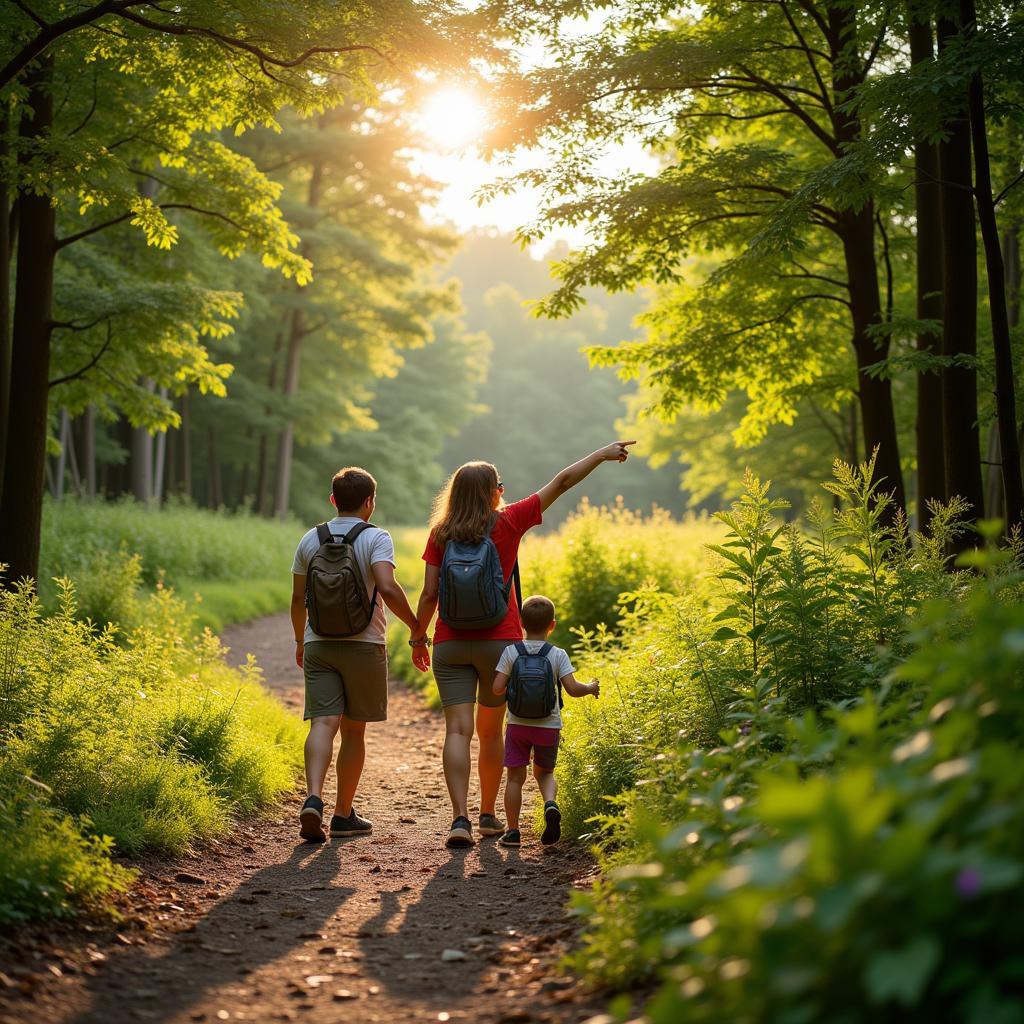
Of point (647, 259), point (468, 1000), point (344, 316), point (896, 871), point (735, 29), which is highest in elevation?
point (344, 316)

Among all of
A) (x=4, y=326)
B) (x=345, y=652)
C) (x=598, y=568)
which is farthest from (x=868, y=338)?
(x=4, y=326)

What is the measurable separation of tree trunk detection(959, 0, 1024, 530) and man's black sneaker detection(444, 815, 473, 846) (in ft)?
12.7

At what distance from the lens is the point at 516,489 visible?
75.0 m

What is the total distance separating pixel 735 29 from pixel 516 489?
65791 mm

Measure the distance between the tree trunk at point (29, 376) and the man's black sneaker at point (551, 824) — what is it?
18.0 ft

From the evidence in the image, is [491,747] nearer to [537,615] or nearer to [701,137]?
[537,615]

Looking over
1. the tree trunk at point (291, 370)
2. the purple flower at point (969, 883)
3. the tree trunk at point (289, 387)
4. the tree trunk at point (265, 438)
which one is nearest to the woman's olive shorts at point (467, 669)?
the purple flower at point (969, 883)

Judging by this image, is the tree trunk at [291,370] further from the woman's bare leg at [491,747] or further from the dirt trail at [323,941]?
the dirt trail at [323,941]

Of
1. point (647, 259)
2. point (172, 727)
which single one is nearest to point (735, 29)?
point (647, 259)

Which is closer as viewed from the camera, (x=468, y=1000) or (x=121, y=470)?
(x=468, y=1000)

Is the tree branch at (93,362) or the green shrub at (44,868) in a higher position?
the tree branch at (93,362)

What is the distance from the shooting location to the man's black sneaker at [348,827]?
Answer: 6.32 meters

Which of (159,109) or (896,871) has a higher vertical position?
(159,109)

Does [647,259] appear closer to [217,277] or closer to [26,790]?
[26,790]
